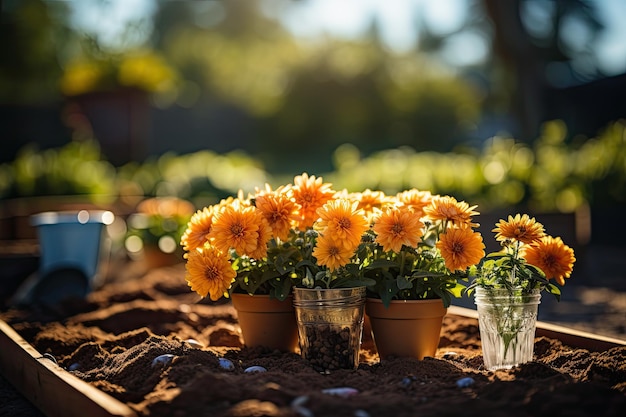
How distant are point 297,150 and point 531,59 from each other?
17.3 meters

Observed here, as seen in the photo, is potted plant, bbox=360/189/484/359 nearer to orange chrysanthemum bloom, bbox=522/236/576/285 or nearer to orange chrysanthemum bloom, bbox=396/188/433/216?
orange chrysanthemum bloom, bbox=396/188/433/216

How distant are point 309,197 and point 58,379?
0.94 meters

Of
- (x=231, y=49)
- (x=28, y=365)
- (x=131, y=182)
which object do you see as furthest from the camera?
(x=231, y=49)

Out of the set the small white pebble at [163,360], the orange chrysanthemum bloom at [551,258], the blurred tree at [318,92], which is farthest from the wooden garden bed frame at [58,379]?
the blurred tree at [318,92]

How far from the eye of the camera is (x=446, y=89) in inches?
1064

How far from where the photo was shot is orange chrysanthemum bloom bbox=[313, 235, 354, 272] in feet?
7.43

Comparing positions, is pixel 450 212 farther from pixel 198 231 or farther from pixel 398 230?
pixel 198 231

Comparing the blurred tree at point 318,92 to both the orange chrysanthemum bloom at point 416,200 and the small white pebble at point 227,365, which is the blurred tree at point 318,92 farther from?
the small white pebble at point 227,365

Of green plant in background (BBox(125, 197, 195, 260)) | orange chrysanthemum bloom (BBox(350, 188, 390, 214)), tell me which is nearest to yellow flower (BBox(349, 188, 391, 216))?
orange chrysanthemum bloom (BBox(350, 188, 390, 214))

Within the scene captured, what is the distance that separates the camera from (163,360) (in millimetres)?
2197

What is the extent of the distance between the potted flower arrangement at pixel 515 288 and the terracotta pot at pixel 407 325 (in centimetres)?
17

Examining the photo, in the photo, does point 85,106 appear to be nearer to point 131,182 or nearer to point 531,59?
point 131,182

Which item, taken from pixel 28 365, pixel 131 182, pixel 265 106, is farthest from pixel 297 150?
pixel 28 365

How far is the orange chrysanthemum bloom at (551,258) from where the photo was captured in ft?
7.68
